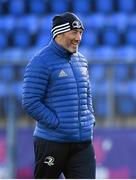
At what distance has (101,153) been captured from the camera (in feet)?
27.0

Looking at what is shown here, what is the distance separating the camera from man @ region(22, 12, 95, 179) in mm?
4320

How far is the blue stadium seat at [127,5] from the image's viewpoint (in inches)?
501

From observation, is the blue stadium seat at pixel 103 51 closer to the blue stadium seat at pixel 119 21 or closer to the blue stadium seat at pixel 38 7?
the blue stadium seat at pixel 119 21

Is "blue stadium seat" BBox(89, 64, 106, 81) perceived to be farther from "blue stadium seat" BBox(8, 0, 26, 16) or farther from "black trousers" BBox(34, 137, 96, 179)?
"blue stadium seat" BBox(8, 0, 26, 16)

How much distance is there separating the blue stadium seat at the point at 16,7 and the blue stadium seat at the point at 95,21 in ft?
4.23

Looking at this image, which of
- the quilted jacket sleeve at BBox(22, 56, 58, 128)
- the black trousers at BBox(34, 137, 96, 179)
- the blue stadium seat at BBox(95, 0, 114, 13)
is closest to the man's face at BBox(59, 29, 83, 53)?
the quilted jacket sleeve at BBox(22, 56, 58, 128)

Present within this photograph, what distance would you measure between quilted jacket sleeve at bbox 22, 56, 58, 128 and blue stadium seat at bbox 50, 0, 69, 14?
866 cm

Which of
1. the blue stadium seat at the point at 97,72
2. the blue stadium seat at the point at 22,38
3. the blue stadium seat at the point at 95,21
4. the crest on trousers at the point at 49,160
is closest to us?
the crest on trousers at the point at 49,160

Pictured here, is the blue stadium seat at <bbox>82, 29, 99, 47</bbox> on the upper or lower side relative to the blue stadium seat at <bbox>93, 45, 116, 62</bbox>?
upper

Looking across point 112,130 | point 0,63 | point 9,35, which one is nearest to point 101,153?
point 112,130

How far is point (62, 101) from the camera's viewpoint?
14.2 feet

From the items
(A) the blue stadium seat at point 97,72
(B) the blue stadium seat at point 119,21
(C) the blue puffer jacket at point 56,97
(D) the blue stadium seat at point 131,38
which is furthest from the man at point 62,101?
(B) the blue stadium seat at point 119,21

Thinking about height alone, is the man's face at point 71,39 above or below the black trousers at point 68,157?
above

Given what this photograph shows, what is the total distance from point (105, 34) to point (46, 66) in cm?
813
